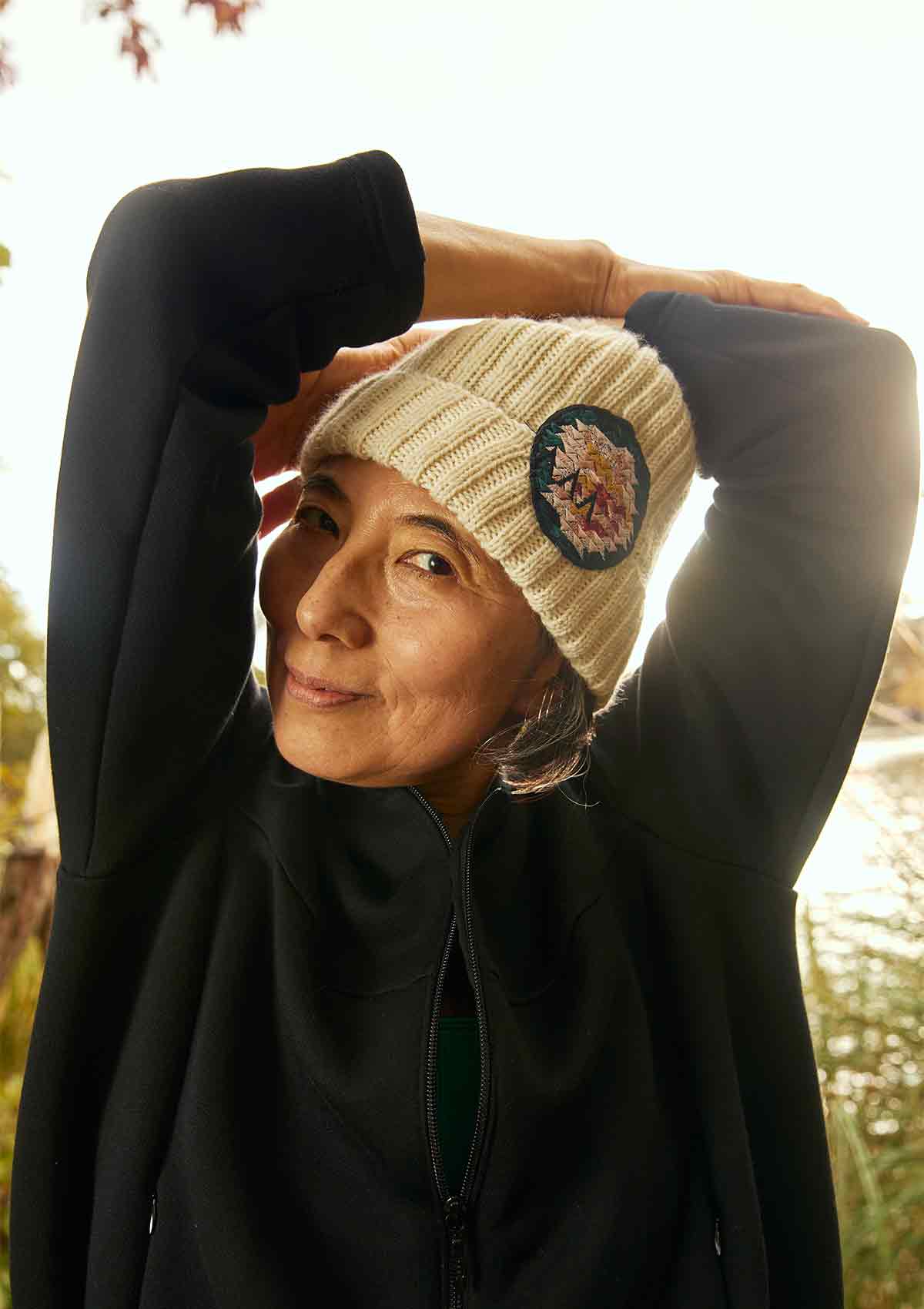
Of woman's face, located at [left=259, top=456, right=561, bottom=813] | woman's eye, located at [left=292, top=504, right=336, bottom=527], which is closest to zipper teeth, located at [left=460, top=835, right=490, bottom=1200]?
woman's face, located at [left=259, top=456, right=561, bottom=813]

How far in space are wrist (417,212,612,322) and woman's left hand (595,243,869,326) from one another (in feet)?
0.05

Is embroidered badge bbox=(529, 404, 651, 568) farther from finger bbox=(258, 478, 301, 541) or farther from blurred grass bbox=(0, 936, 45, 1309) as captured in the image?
blurred grass bbox=(0, 936, 45, 1309)

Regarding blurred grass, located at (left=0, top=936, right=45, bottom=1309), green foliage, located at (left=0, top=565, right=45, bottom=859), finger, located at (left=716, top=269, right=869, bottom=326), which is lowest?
blurred grass, located at (left=0, top=936, right=45, bottom=1309)

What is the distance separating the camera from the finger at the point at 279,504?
51.2 inches

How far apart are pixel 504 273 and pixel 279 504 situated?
364 millimetres

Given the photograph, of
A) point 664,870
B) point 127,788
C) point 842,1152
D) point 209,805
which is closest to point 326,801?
point 209,805

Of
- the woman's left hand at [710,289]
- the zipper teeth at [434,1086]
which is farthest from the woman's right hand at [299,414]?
the zipper teeth at [434,1086]

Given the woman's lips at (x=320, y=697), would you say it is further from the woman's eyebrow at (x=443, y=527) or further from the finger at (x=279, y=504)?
the finger at (x=279, y=504)

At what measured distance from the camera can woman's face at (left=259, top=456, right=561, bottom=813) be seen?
1.06 meters

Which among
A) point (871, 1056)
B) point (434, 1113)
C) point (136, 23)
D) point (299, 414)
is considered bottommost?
point (871, 1056)

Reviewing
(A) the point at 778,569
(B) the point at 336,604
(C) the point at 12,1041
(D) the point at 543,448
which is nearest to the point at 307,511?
(B) the point at 336,604

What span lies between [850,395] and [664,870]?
581mm

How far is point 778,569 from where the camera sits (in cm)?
128

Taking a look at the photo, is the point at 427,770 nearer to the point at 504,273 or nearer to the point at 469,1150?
the point at 469,1150
